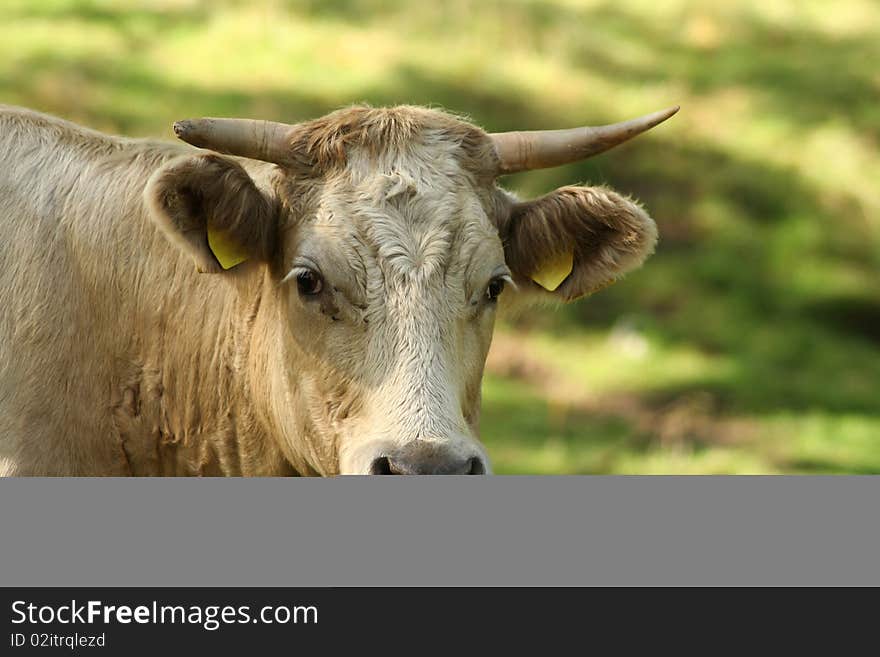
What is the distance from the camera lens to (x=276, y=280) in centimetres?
463

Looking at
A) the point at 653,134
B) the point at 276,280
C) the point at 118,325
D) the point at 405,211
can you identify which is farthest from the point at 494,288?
the point at 653,134

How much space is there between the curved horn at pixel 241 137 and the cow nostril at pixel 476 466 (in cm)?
139

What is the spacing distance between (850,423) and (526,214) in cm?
703

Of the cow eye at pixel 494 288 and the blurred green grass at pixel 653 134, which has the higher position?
the blurred green grass at pixel 653 134

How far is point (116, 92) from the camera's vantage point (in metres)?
13.0

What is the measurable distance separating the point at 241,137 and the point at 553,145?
1083 mm

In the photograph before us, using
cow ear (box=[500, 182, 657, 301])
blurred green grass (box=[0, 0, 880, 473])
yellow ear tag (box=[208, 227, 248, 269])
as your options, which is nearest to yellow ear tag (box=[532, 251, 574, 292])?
cow ear (box=[500, 182, 657, 301])

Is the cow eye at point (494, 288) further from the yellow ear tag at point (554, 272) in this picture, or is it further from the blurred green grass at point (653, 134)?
the blurred green grass at point (653, 134)

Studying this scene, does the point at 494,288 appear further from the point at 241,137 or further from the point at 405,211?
the point at 241,137

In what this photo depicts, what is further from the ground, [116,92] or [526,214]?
[116,92]

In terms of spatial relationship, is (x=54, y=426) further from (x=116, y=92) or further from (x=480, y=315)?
(x=116, y=92)

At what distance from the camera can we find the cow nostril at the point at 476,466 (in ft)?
12.1

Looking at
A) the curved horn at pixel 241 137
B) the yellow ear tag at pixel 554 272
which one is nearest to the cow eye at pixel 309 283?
the curved horn at pixel 241 137
